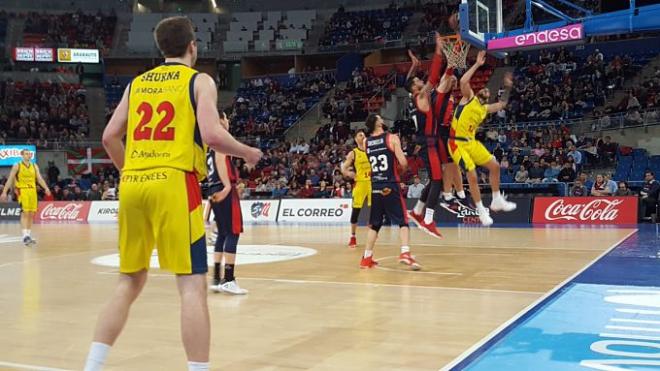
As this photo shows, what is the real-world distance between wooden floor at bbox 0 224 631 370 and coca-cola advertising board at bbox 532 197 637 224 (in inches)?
215

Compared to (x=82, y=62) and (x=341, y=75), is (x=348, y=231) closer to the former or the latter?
(x=341, y=75)

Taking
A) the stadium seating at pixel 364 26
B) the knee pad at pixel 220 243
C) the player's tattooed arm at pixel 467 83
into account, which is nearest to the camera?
the knee pad at pixel 220 243

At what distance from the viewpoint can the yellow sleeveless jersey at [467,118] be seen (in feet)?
27.7

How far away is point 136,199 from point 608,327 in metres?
3.66

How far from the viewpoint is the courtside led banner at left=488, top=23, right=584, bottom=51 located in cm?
1211

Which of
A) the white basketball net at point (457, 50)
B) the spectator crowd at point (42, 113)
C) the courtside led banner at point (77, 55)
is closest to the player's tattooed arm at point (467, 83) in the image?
the white basketball net at point (457, 50)

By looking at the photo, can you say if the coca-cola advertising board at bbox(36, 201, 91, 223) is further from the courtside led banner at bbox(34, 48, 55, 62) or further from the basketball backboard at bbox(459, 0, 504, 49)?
the basketball backboard at bbox(459, 0, 504, 49)

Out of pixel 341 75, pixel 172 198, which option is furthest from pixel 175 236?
pixel 341 75

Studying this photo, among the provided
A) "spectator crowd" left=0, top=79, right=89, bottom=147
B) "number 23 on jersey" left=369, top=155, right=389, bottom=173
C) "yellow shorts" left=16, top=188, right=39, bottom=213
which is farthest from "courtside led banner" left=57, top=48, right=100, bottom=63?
"number 23 on jersey" left=369, top=155, right=389, bottom=173

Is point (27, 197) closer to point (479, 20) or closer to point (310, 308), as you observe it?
point (310, 308)

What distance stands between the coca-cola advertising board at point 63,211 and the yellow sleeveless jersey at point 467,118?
58.3 feet

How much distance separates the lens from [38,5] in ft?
129

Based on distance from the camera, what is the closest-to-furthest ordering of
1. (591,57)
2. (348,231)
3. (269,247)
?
(269,247), (348,231), (591,57)

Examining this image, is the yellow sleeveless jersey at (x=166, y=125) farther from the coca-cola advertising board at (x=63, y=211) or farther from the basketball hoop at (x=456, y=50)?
the coca-cola advertising board at (x=63, y=211)
